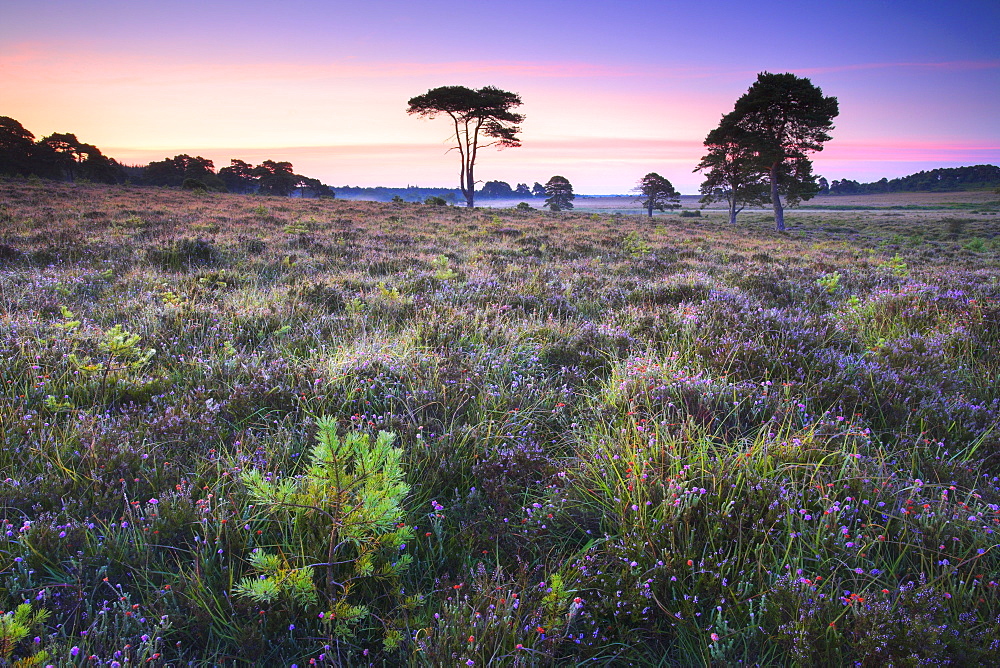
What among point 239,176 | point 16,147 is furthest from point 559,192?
point 16,147

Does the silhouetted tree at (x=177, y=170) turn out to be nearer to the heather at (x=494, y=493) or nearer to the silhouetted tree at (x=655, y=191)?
the silhouetted tree at (x=655, y=191)

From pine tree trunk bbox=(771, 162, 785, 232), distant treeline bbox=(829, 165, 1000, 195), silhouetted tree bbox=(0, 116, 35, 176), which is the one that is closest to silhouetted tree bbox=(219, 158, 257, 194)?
silhouetted tree bbox=(0, 116, 35, 176)

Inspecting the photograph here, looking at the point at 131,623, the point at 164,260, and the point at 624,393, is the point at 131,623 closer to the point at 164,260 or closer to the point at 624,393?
the point at 624,393

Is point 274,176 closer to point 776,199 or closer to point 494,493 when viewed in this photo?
point 776,199

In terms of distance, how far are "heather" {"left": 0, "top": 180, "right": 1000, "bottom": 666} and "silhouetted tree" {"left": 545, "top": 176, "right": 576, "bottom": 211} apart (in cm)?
9720

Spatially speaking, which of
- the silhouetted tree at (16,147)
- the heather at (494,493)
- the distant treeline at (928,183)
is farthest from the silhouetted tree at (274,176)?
the distant treeline at (928,183)

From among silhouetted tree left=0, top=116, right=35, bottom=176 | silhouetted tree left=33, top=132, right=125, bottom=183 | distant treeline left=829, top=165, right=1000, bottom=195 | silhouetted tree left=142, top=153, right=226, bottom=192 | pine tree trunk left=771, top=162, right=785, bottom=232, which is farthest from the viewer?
distant treeline left=829, top=165, right=1000, bottom=195

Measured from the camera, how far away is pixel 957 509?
2.17 meters

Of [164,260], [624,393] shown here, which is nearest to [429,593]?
[624,393]

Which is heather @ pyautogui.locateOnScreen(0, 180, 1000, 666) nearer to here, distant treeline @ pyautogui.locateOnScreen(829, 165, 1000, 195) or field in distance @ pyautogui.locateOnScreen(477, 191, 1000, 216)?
field in distance @ pyautogui.locateOnScreen(477, 191, 1000, 216)

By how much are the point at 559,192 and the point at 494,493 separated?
102 metres

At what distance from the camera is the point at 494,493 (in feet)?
8.09

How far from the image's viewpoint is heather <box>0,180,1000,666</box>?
170cm

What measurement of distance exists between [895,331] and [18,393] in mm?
7847
